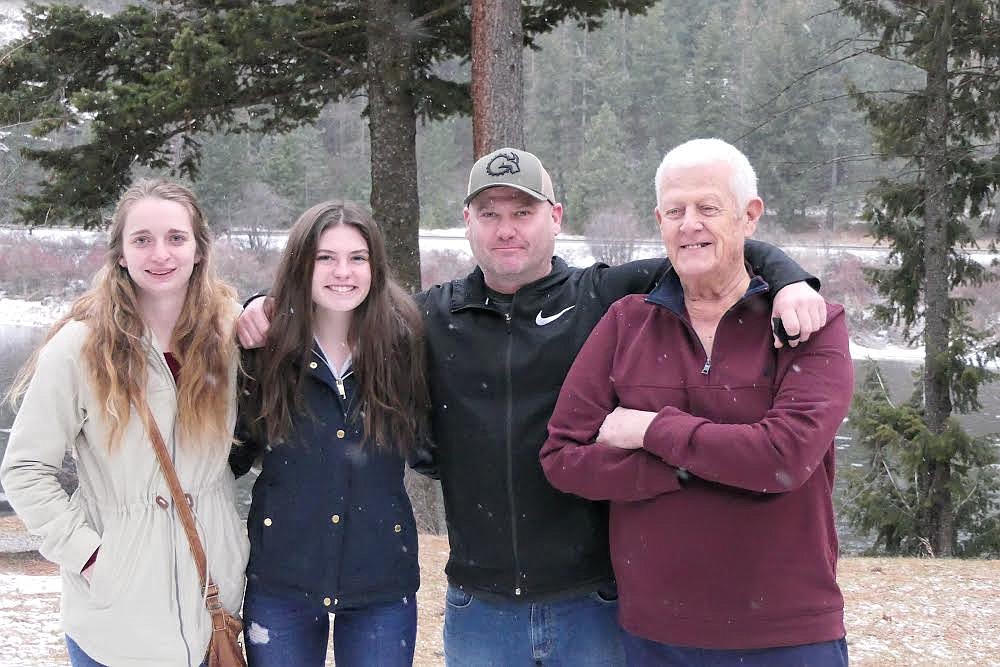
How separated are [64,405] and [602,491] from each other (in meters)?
1.47

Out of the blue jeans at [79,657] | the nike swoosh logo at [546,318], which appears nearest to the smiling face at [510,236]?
the nike swoosh logo at [546,318]

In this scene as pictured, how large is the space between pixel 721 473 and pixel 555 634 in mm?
833

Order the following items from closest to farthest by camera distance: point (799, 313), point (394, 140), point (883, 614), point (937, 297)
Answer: point (799, 313), point (883, 614), point (394, 140), point (937, 297)

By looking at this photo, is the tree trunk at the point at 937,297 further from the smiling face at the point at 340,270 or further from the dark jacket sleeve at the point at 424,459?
the smiling face at the point at 340,270

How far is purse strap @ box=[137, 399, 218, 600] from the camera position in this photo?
2598 millimetres

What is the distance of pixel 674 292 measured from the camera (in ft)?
8.43

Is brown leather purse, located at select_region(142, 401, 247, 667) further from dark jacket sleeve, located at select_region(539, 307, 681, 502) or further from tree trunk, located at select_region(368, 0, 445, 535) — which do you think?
tree trunk, located at select_region(368, 0, 445, 535)

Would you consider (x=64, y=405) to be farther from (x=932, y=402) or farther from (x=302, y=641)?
(x=932, y=402)

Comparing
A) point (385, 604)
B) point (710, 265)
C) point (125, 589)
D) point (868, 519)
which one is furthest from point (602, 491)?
point (868, 519)

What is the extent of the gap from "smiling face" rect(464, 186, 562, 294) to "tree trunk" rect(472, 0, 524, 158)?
5.16 m

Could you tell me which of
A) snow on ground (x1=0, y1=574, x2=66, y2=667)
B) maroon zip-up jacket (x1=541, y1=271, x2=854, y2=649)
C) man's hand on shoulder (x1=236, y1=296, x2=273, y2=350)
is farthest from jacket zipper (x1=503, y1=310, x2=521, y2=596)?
snow on ground (x1=0, y1=574, x2=66, y2=667)

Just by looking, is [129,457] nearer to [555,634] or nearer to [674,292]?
[555,634]

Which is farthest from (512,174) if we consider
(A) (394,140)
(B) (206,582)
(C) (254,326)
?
(A) (394,140)

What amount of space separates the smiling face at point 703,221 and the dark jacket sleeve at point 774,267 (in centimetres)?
14
